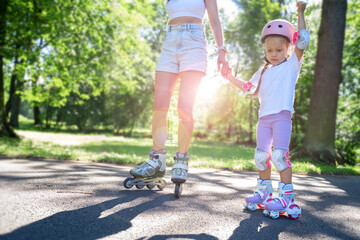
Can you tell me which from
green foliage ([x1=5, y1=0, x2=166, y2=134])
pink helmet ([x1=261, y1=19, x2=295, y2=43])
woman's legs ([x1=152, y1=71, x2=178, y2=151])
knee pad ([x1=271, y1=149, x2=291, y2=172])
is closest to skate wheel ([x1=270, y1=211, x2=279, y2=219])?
knee pad ([x1=271, y1=149, x2=291, y2=172])

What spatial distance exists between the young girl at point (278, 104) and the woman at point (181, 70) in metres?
0.47

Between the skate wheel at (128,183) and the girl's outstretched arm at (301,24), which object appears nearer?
the girl's outstretched arm at (301,24)

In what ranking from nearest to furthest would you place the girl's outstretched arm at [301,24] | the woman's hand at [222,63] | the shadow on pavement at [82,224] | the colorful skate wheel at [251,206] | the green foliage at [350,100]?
the shadow on pavement at [82,224] < the colorful skate wheel at [251,206] < the girl's outstretched arm at [301,24] < the woman's hand at [222,63] < the green foliage at [350,100]

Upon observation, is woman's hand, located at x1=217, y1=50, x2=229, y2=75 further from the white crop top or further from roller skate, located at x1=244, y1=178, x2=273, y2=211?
roller skate, located at x1=244, y1=178, x2=273, y2=211

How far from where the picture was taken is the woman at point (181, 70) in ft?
8.57

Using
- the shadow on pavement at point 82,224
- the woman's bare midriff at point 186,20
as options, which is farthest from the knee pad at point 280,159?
the woman's bare midriff at point 186,20

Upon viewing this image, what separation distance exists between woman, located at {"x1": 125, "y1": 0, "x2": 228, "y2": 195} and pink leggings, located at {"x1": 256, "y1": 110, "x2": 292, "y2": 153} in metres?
0.65

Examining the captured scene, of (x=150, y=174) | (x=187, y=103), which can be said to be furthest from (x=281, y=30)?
(x=150, y=174)

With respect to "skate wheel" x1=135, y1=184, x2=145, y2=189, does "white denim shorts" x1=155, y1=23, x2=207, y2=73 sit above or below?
above

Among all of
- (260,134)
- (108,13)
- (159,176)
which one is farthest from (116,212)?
(108,13)

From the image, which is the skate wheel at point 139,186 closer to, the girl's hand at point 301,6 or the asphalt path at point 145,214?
the asphalt path at point 145,214

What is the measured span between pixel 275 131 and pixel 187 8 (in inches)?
57.6

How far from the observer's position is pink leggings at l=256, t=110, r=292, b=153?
2.27 metres

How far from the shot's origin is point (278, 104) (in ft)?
7.53
